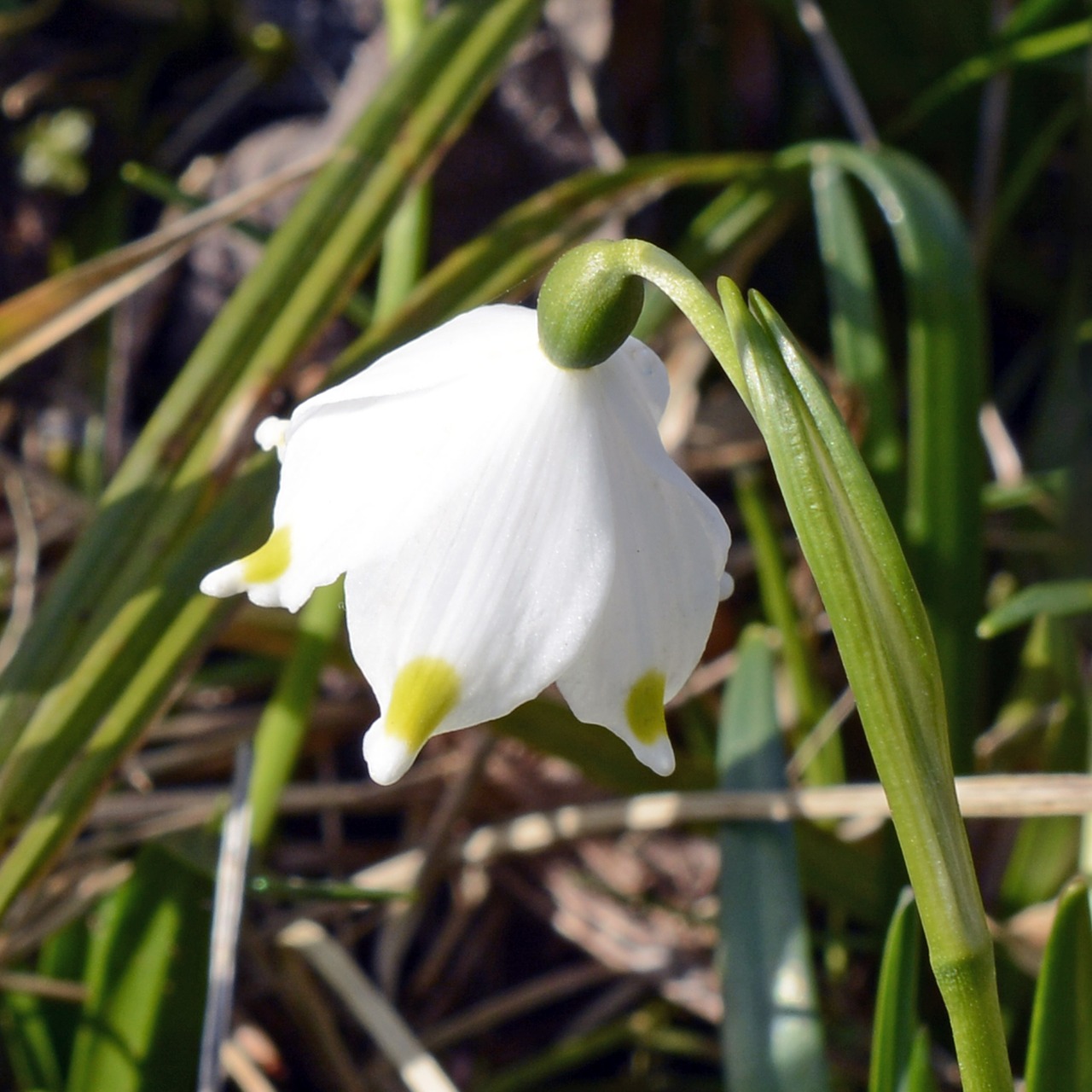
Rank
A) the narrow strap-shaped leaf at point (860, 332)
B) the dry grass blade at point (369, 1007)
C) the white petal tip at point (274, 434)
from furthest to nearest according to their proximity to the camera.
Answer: the narrow strap-shaped leaf at point (860, 332)
the dry grass blade at point (369, 1007)
the white petal tip at point (274, 434)

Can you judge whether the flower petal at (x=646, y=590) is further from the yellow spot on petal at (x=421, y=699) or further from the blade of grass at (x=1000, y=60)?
the blade of grass at (x=1000, y=60)

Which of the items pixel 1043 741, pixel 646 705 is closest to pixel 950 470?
pixel 1043 741

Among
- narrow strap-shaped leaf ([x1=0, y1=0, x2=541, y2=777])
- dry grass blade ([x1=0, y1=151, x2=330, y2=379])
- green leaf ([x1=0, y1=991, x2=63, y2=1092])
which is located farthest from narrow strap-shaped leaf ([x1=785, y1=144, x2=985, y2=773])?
green leaf ([x1=0, y1=991, x2=63, y2=1092])

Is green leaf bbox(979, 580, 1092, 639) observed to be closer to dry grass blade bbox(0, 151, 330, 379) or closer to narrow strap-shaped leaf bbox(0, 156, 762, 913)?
narrow strap-shaped leaf bbox(0, 156, 762, 913)

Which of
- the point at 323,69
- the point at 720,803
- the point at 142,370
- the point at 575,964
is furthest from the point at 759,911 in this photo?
the point at 323,69

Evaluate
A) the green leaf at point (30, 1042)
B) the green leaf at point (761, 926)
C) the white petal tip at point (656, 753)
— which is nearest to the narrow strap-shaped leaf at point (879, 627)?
the white petal tip at point (656, 753)

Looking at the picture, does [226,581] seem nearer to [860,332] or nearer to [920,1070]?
[920,1070]

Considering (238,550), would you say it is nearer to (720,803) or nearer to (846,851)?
(720,803)
